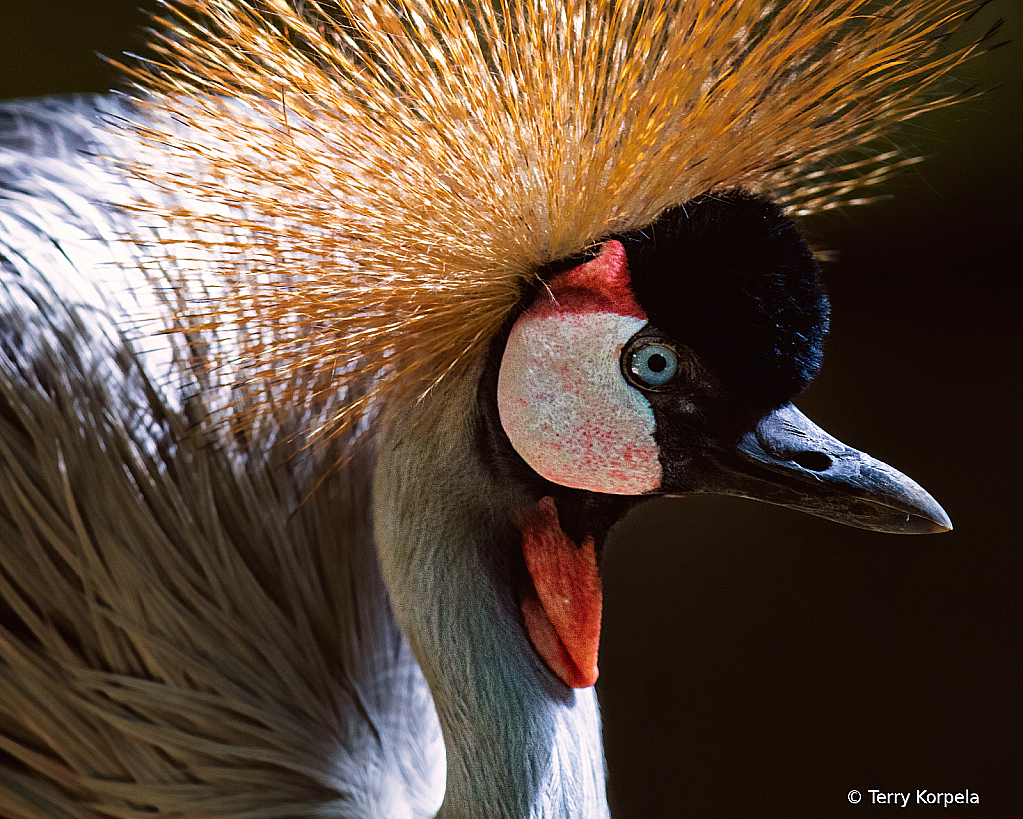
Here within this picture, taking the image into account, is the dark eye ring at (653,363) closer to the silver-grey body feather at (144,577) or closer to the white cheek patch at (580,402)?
the white cheek patch at (580,402)

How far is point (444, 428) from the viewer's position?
0.66m

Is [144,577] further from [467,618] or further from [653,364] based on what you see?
[653,364]

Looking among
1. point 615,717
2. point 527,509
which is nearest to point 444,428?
point 527,509

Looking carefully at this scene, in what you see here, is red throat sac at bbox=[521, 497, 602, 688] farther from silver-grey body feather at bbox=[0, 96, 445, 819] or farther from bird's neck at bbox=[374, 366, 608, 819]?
silver-grey body feather at bbox=[0, 96, 445, 819]

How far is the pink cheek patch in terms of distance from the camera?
1.97ft

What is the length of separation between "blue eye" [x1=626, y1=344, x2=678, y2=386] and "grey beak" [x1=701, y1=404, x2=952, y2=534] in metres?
0.07

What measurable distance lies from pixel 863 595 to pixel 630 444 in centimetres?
148

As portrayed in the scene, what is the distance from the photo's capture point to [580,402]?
0.61 m

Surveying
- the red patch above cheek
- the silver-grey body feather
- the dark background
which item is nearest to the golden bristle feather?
the red patch above cheek

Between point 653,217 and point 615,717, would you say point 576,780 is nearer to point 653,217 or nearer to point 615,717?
point 653,217

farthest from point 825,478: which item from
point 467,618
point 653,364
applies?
point 467,618

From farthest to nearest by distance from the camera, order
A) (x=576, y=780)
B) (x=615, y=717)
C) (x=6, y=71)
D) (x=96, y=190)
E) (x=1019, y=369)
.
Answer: (x=1019, y=369) < (x=615, y=717) < (x=6, y=71) < (x=96, y=190) < (x=576, y=780)

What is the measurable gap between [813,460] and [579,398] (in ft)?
0.51

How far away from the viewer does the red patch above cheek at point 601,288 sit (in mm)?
591
